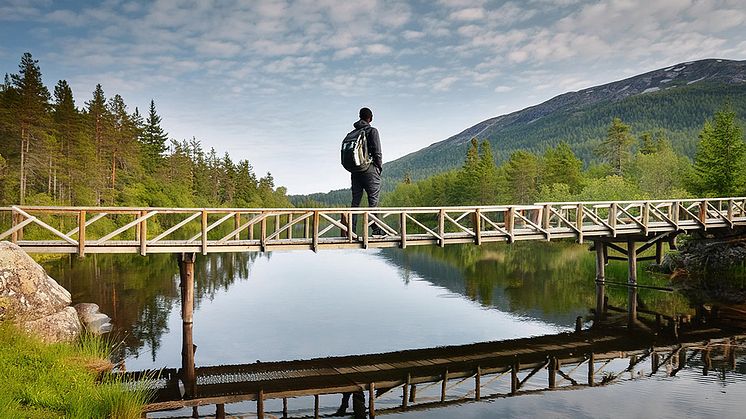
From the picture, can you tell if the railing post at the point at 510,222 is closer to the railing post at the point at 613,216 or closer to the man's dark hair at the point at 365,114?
the railing post at the point at 613,216

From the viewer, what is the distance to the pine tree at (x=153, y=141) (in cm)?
6635

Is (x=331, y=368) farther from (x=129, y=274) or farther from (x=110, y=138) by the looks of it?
(x=110, y=138)

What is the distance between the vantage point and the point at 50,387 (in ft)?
29.0

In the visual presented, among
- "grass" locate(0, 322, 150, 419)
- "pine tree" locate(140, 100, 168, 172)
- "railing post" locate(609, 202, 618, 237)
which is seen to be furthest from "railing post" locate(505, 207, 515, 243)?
"pine tree" locate(140, 100, 168, 172)

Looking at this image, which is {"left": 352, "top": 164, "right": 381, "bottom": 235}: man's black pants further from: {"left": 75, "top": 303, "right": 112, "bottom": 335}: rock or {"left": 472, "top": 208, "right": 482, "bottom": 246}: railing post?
{"left": 75, "top": 303, "right": 112, "bottom": 335}: rock

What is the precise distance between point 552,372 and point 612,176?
166ft

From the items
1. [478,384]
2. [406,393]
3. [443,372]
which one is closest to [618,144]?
[443,372]

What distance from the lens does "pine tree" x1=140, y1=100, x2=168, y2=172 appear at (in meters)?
66.3

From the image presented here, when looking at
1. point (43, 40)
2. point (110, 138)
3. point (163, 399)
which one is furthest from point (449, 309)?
point (110, 138)

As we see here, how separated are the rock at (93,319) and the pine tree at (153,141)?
167ft

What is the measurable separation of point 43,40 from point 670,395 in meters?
38.3

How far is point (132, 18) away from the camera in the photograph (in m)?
30.6

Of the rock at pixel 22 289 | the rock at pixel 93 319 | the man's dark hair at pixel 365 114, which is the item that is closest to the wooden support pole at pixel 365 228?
the man's dark hair at pixel 365 114

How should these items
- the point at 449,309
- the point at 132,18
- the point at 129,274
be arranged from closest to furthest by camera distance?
the point at 449,309 → the point at 129,274 → the point at 132,18
